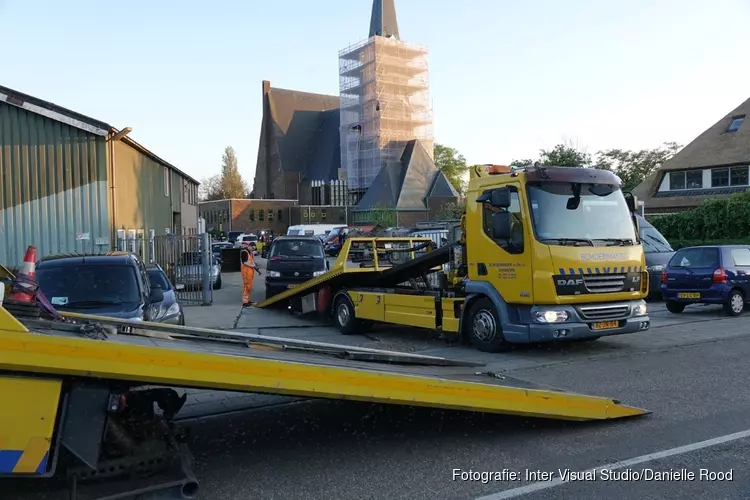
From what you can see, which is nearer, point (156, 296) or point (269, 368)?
point (269, 368)

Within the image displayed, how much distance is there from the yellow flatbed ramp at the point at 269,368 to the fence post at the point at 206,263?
11.6 metres

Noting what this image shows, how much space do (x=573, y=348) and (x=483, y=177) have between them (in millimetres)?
3129

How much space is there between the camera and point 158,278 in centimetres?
1211

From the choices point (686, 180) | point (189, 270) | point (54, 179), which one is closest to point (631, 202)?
point (189, 270)

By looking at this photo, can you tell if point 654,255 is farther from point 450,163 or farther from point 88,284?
point 450,163

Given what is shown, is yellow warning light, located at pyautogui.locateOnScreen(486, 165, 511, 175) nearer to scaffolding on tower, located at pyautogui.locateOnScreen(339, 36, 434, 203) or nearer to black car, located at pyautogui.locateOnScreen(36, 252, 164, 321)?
black car, located at pyautogui.locateOnScreen(36, 252, 164, 321)

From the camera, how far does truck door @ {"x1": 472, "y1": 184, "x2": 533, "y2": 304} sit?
30.2 feet

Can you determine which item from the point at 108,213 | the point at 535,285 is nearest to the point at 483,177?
the point at 535,285

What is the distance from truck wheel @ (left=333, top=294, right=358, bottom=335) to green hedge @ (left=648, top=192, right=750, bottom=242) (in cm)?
2239

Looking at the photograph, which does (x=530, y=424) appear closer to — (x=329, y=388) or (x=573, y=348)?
(x=329, y=388)

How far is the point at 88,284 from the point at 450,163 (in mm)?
92148

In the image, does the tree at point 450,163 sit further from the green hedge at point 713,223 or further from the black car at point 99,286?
the black car at point 99,286

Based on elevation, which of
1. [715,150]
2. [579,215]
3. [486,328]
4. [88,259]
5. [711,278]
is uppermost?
[715,150]

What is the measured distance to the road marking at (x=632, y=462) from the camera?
14.4ft
